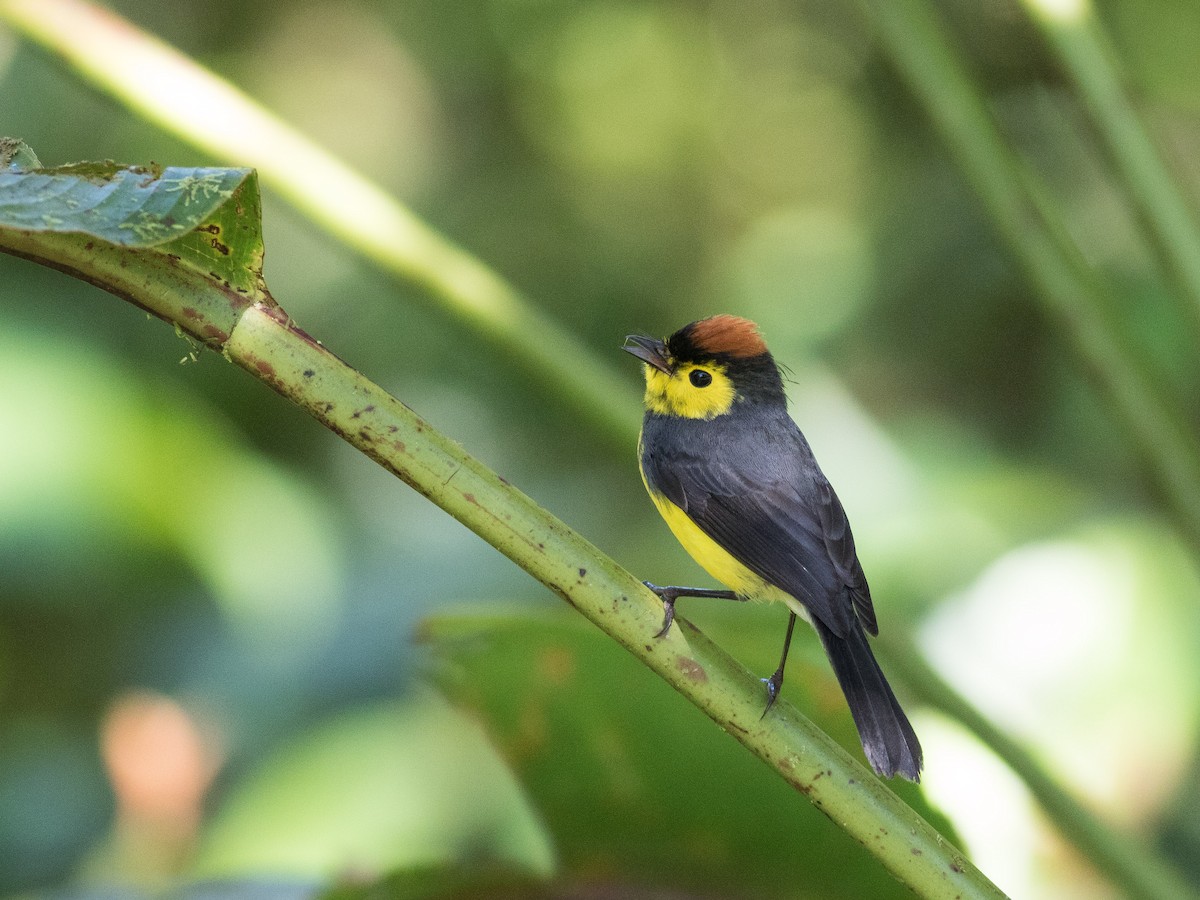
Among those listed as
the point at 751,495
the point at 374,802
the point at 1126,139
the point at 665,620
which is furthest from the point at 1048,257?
the point at 374,802

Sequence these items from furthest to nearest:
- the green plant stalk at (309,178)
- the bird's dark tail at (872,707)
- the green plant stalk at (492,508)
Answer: the green plant stalk at (309,178) → the bird's dark tail at (872,707) → the green plant stalk at (492,508)

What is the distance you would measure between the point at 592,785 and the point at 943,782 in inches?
20.1

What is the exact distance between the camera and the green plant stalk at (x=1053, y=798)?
1.23 meters

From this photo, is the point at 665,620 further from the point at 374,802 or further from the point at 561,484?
the point at 561,484

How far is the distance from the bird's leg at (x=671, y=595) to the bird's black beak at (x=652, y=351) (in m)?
0.38

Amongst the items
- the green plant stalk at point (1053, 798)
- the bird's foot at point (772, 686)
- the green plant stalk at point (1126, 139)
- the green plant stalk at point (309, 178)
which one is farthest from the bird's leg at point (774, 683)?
the green plant stalk at point (1126, 139)

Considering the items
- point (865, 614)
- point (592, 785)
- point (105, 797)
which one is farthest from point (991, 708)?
point (105, 797)

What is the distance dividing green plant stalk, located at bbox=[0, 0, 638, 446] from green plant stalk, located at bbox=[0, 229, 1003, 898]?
0.56 m

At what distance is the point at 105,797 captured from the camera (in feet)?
7.58

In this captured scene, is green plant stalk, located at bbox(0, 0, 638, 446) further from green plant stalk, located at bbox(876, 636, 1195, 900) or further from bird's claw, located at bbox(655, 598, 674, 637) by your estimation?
bird's claw, located at bbox(655, 598, 674, 637)

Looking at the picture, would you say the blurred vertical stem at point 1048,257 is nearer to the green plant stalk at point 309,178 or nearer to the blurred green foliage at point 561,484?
the blurred green foliage at point 561,484

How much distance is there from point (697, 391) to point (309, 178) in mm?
744

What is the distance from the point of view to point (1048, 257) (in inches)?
57.1

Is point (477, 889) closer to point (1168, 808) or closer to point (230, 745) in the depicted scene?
point (230, 745)
